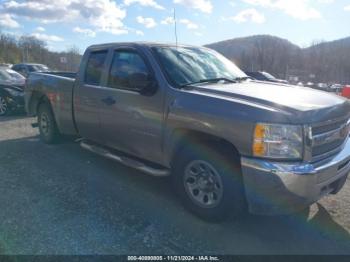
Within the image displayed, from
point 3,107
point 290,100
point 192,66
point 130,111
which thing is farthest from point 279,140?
point 3,107

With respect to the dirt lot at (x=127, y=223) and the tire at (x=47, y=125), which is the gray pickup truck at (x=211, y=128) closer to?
the dirt lot at (x=127, y=223)

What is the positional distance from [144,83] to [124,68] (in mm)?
709

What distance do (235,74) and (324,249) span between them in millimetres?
2548

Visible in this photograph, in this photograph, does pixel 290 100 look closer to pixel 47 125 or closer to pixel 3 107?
pixel 47 125

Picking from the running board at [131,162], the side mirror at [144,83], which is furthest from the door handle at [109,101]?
the running board at [131,162]

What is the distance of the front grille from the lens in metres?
3.12

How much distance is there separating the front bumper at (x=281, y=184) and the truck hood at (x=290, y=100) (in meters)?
0.46

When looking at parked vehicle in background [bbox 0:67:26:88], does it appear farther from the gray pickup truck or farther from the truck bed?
the gray pickup truck

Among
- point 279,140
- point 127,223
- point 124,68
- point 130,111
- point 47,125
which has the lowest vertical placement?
point 127,223

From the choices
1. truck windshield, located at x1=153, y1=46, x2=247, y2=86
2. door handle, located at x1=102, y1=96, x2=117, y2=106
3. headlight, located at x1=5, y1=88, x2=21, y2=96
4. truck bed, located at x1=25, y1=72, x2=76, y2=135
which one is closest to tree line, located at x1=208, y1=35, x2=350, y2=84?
headlight, located at x1=5, y1=88, x2=21, y2=96

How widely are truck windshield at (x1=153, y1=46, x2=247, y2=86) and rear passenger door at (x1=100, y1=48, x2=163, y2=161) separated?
0.79ft

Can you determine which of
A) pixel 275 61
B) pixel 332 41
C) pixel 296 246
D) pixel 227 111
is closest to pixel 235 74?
pixel 227 111

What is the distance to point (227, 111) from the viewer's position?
3180 millimetres

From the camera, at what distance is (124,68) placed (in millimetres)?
4531
